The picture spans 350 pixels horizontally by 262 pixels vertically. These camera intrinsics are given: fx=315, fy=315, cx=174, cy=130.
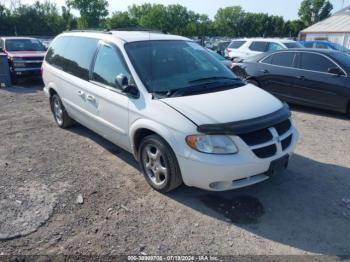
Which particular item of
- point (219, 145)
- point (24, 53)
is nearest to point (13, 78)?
point (24, 53)

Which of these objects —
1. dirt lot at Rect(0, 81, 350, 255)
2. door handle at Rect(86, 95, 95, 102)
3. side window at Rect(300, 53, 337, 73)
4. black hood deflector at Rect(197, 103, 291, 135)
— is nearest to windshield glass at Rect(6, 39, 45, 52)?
dirt lot at Rect(0, 81, 350, 255)

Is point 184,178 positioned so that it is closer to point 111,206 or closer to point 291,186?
point 111,206

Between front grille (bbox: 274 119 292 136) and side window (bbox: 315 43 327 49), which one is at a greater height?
side window (bbox: 315 43 327 49)

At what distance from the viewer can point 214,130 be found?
324 cm

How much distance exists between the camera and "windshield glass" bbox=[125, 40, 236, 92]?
13.0 ft

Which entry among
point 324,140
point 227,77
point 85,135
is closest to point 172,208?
point 227,77

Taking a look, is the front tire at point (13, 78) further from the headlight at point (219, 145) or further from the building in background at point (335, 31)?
the building in background at point (335, 31)

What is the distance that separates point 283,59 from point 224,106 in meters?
5.48

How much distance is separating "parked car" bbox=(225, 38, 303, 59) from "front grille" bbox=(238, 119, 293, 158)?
9813 mm

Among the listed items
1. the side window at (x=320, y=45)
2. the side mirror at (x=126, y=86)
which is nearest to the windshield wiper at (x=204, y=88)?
the side mirror at (x=126, y=86)

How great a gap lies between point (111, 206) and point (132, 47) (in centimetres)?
209

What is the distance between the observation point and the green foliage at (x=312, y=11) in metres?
77.4

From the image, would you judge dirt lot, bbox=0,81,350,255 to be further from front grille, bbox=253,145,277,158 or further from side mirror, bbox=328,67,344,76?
side mirror, bbox=328,67,344,76

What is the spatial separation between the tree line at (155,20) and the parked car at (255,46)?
2075 inches
